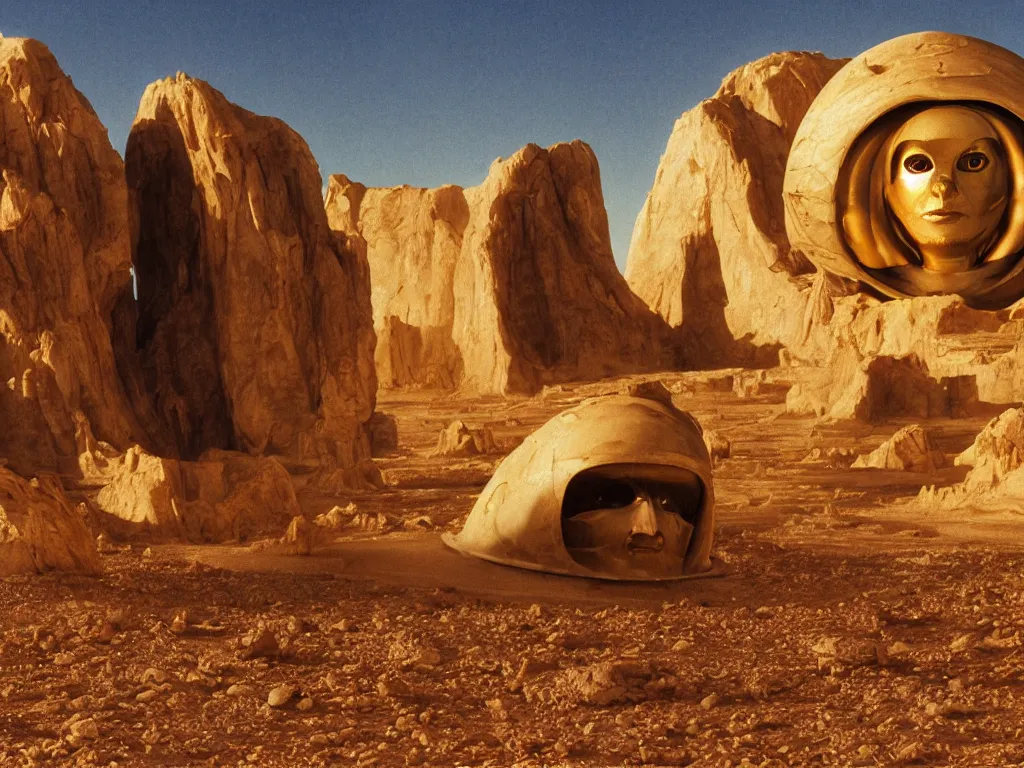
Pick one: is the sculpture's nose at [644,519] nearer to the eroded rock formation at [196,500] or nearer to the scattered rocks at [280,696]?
the scattered rocks at [280,696]

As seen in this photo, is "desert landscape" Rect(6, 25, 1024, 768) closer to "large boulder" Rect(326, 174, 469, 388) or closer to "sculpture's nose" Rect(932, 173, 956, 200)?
"sculpture's nose" Rect(932, 173, 956, 200)

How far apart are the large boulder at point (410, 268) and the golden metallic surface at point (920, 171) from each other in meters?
11.0

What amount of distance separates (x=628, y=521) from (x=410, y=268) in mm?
24134

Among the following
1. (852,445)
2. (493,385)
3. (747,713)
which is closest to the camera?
(747,713)

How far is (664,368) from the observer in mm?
23953

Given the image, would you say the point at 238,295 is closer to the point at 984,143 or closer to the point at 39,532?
the point at 39,532

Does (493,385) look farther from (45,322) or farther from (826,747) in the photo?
(826,747)

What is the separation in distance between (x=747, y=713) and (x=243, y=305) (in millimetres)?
8571

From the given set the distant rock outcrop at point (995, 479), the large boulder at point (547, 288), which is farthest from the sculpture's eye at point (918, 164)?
the large boulder at point (547, 288)

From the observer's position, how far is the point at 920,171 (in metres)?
15.0

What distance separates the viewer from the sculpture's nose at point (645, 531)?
5699mm

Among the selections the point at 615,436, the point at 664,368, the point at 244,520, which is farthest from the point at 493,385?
the point at 615,436

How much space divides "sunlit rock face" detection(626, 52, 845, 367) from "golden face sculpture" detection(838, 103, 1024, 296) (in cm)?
567

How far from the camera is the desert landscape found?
363 centimetres
